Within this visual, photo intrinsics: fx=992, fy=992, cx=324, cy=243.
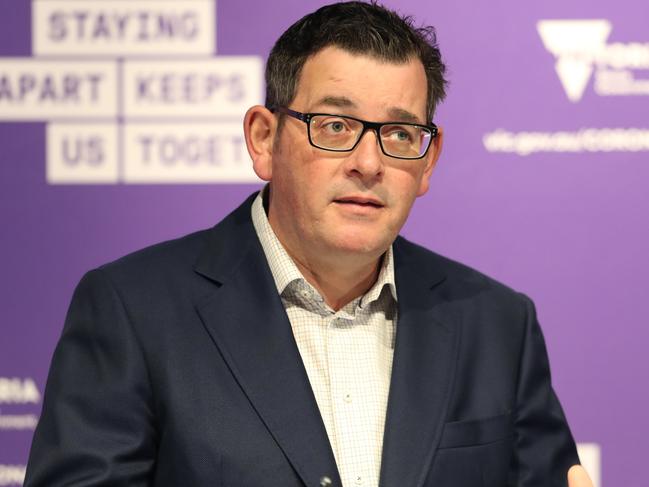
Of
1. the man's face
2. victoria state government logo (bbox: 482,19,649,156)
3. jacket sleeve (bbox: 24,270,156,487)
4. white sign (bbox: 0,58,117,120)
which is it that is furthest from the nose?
white sign (bbox: 0,58,117,120)

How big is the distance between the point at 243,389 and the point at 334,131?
0.58 meters

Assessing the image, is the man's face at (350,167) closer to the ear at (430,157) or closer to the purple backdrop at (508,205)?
the ear at (430,157)

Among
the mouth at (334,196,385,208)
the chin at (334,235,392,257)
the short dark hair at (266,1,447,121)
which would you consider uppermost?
the short dark hair at (266,1,447,121)

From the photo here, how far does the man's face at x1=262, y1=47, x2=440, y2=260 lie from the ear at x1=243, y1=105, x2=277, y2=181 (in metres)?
0.08

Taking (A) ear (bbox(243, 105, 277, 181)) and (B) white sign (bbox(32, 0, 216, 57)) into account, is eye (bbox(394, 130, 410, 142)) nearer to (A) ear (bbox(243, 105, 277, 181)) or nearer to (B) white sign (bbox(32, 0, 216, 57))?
(A) ear (bbox(243, 105, 277, 181))

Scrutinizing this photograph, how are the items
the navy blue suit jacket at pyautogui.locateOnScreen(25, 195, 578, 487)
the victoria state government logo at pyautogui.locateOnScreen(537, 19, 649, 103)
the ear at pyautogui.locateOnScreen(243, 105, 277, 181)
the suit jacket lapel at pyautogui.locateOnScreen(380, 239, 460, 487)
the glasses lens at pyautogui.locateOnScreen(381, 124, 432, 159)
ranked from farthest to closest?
the victoria state government logo at pyautogui.locateOnScreen(537, 19, 649, 103) → the ear at pyautogui.locateOnScreen(243, 105, 277, 181) → the glasses lens at pyautogui.locateOnScreen(381, 124, 432, 159) → the suit jacket lapel at pyautogui.locateOnScreen(380, 239, 460, 487) → the navy blue suit jacket at pyautogui.locateOnScreen(25, 195, 578, 487)

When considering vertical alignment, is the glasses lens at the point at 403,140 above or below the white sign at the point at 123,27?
below

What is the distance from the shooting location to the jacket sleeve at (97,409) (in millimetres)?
→ 1886

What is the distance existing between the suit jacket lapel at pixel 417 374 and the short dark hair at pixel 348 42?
0.41 m

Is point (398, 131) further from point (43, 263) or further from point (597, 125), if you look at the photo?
point (43, 263)

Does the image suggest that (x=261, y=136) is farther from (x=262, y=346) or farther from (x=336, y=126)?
(x=262, y=346)

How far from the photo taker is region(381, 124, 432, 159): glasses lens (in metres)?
2.16

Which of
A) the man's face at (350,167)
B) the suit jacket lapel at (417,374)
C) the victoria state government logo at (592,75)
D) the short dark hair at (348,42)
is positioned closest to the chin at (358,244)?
the man's face at (350,167)

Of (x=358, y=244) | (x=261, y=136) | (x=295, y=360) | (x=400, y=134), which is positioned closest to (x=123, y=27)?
(x=261, y=136)
